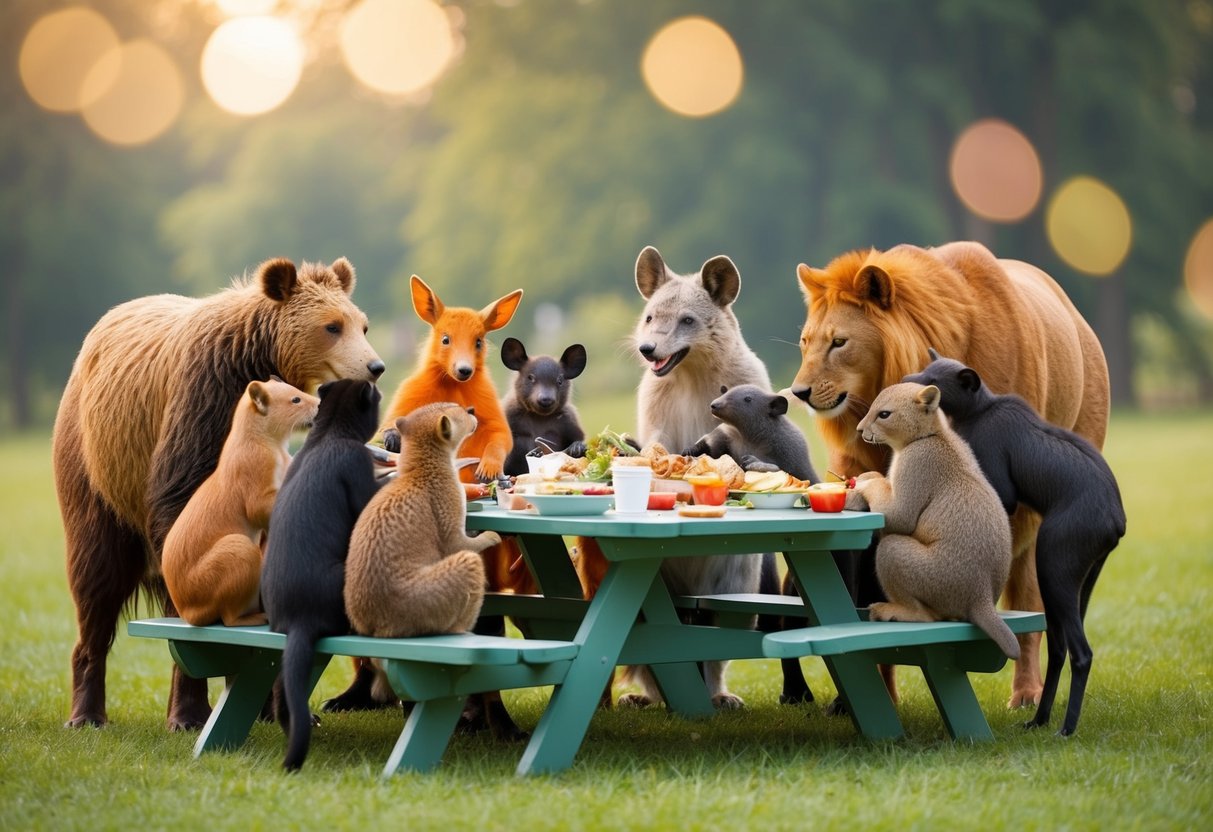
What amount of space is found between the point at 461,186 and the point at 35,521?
89.1ft

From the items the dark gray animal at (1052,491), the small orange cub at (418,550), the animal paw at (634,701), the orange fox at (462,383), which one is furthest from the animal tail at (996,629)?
the orange fox at (462,383)

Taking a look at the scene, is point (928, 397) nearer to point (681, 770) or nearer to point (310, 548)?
point (681, 770)

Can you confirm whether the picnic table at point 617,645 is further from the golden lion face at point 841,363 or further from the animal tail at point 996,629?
the golden lion face at point 841,363

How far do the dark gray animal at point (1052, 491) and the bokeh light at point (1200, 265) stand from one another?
35237mm

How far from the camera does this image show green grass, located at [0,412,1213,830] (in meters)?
4.88

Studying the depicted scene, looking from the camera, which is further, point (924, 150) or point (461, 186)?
point (461, 186)

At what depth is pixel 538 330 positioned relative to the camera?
43.8m

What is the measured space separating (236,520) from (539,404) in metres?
1.91

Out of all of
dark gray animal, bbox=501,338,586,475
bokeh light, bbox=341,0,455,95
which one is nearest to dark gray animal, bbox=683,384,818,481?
dark gray animal, bbox=501,338,586,475

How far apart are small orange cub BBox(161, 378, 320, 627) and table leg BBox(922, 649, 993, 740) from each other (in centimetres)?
271

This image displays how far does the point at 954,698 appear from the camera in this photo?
6.18 meters

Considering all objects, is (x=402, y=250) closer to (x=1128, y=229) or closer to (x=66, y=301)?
(x=66, y=301)

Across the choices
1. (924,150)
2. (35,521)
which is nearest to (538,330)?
(924,150)

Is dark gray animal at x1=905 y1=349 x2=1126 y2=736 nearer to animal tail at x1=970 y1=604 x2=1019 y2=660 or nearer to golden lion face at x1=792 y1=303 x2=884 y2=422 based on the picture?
animal tail at x1=970 y1=604 x2=1019 y2=660
